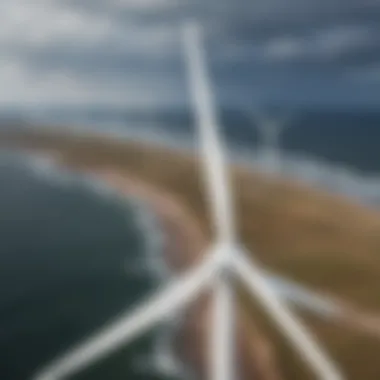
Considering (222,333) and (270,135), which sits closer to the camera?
(222,333)

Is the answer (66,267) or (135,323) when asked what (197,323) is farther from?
(66,267)

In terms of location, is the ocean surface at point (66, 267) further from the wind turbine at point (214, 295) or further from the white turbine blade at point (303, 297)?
the white turbine blade at point (303, 297)

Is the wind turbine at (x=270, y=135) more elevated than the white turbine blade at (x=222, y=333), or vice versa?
the wind turbine at (x=270, y=135)

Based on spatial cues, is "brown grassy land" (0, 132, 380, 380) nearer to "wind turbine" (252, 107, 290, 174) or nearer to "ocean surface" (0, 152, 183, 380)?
"wind turbine" (252, 107, 290, 174)

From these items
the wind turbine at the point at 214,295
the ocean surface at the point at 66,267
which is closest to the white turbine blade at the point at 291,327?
the wind turbine at the point at 214,295

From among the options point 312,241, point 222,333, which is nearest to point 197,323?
point 222,333

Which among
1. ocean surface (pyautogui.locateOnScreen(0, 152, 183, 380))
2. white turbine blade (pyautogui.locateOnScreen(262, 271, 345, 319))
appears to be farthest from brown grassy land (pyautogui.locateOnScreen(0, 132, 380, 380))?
ocean surface (pyautogui.locateOnScreen(0, 152, 183, 380))

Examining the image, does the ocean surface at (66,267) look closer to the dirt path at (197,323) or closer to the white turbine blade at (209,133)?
the dirt path at (197,323)
